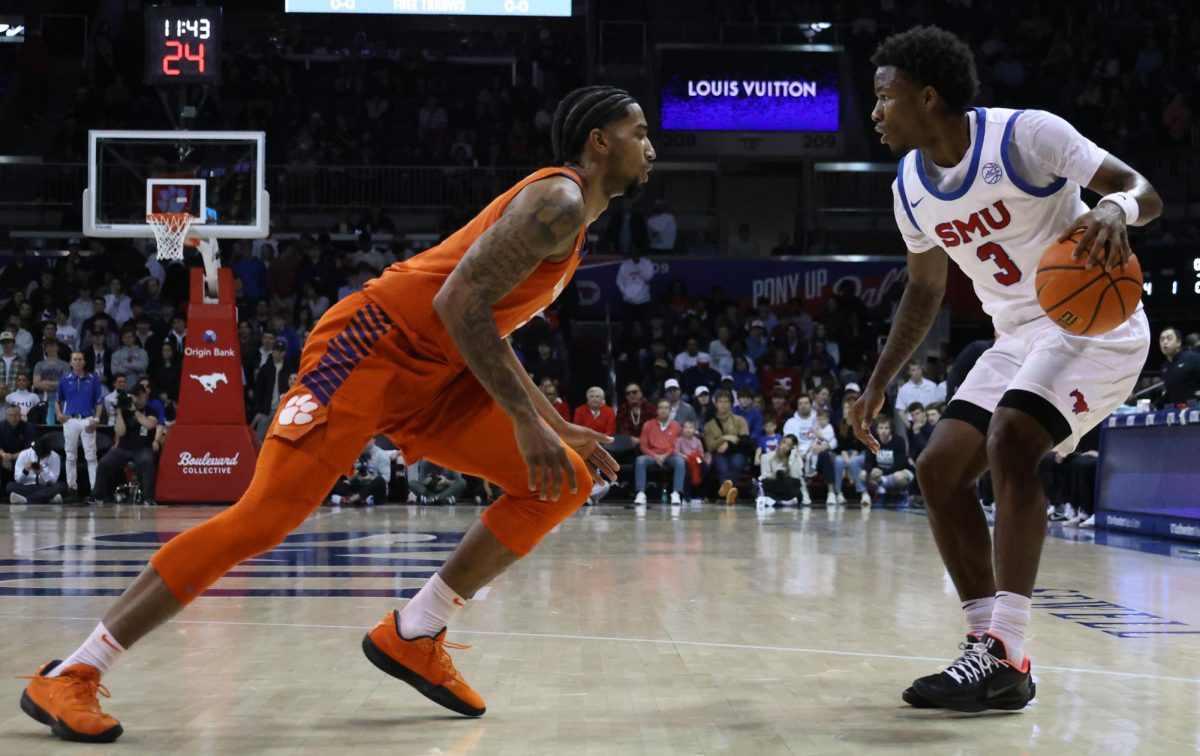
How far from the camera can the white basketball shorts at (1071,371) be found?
12.0 ft

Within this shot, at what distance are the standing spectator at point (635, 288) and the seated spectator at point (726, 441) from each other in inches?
149

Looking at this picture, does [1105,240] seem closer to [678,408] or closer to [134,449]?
[678,408]

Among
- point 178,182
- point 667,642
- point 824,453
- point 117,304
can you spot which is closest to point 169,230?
Result: point 178,182

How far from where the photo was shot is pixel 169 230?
45.5ft

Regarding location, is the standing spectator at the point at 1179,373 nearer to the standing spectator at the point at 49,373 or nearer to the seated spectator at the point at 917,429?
the seated spectator at the point at 917,429

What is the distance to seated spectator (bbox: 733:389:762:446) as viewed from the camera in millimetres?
15945

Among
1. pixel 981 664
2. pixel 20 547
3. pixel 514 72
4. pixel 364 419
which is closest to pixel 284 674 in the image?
pixel 364 419

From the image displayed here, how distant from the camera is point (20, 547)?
872 centimetres

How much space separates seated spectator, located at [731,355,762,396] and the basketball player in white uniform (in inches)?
517

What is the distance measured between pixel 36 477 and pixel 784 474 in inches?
328

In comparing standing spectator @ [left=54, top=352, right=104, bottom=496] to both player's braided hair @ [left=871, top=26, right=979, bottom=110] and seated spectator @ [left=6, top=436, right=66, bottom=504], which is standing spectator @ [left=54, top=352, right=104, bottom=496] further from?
player's braided hair @ [left=871, top=26, right=979, bottom=110]

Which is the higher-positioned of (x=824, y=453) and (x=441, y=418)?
(x=441, y=418)

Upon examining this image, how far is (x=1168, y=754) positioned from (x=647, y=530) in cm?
780

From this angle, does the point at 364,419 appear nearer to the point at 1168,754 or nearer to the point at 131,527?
the point at 1168,754
